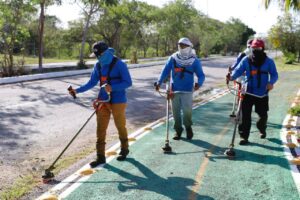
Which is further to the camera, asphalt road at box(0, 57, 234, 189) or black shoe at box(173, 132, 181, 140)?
black shoe at box(173, 132, 181, 140)

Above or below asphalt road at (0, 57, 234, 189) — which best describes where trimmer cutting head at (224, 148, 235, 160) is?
above

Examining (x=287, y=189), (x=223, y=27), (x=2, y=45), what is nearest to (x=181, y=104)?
(x=287, y=189)

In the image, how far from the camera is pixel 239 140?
26.0 ft

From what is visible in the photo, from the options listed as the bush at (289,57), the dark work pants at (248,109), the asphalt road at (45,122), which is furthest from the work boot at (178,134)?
the bush at (289,57)

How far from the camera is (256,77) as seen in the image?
24.1ft

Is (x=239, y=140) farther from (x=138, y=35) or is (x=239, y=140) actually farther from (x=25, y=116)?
(x=138, y=35)

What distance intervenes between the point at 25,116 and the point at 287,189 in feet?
24.8

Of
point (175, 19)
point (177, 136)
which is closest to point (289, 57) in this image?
point (175, 19)

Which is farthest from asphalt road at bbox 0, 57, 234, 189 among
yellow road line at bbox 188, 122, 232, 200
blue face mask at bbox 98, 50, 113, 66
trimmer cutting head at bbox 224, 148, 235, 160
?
trimmer cutting head at bbox 224, 148, 235, 160

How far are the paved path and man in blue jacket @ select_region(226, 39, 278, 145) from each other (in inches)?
24.7

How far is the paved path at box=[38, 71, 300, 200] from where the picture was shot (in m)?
5.14

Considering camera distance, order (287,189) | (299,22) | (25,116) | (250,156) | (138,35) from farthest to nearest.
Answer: (138,35) → (299,22) → (25,116) → (250,156) → (287,189)

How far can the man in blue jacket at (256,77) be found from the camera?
23.8 ft

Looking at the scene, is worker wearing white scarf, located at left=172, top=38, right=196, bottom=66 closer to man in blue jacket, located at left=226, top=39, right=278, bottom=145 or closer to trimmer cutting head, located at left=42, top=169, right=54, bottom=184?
man in blue jacket, located at left=226, top=39, right=278, bottom=145
